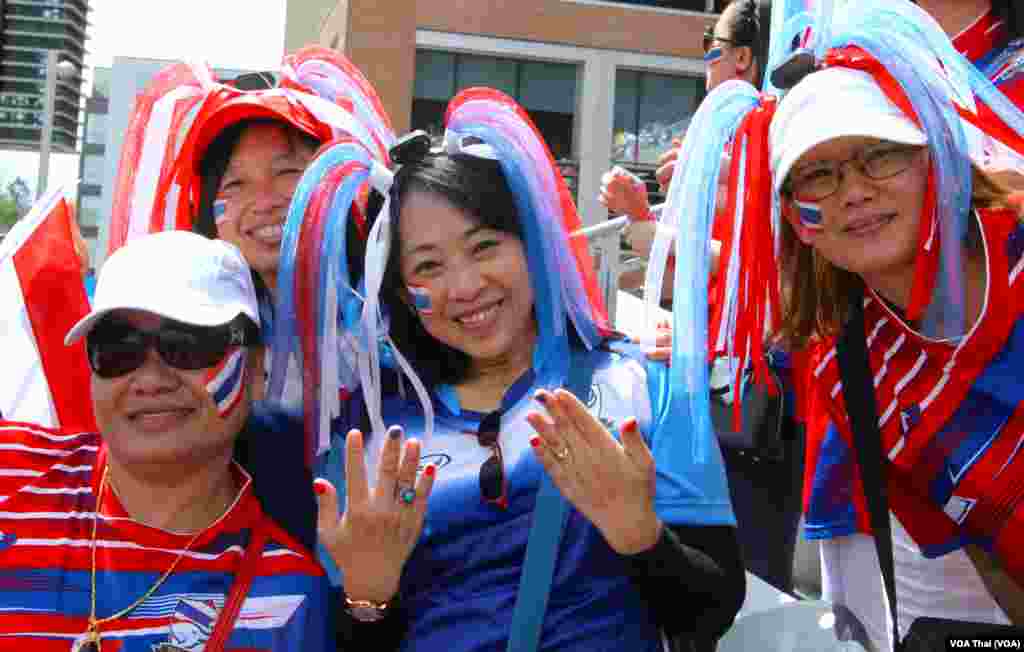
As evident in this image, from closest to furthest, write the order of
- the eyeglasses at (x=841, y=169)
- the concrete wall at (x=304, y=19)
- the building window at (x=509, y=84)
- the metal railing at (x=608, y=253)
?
the eyeglasses at (x=841, y=169) → the metal railing at (x=608, y=253) → the building window at (x=509, y=84) → the concrete wall at (x=304, y=19)

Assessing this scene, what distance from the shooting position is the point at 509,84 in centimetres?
1759

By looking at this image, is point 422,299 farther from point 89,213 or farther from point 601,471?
point 89,213

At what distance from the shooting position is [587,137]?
17.5 m

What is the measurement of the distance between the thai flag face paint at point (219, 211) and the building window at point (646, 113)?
1582 cm

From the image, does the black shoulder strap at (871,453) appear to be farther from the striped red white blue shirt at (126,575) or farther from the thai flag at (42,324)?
the thai flag at (42,324)

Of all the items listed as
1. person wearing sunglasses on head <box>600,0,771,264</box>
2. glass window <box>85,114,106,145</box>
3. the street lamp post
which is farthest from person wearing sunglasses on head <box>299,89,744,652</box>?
glass window <box>85,114,106,145</box>

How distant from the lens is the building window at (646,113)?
17938 mm

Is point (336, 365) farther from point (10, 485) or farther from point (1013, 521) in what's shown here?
point (1013, 521)

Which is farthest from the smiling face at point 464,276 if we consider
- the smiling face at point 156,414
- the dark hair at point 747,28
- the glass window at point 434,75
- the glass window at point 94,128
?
the glass window at point 94,128

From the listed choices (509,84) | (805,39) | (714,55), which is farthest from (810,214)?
(509,84)

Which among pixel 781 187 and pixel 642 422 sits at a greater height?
pixel 781 187

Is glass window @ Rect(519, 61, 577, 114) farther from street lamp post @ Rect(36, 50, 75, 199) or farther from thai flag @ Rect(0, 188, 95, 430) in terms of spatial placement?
thai flag @ Rect(0, 188, 95, 430)

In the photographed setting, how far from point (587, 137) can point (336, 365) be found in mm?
15951

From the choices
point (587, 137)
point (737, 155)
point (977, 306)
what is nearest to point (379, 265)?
point (737, 155)
